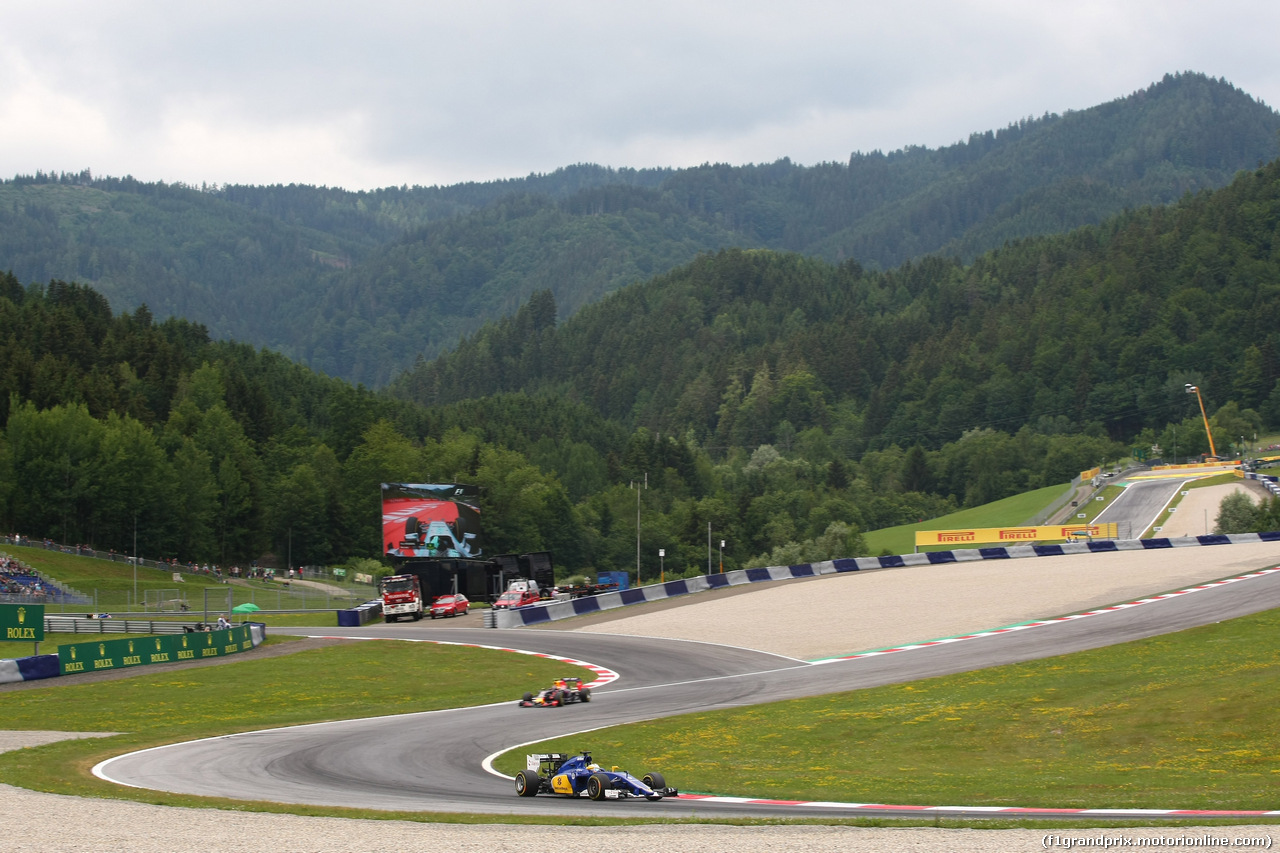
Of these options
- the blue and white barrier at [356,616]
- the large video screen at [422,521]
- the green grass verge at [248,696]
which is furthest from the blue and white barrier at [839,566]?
the green grass verge at [248,696]

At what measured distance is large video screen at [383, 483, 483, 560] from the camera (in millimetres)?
78688

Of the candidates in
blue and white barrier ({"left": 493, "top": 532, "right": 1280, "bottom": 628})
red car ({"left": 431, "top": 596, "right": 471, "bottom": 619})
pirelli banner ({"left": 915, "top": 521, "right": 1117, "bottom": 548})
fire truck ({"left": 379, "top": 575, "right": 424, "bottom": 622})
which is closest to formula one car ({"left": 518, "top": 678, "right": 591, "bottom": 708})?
blue and white barrier ({"left": 493, "top": 532, "right": 1280, "bottom": 628})

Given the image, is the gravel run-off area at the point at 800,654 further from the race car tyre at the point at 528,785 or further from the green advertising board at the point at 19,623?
the green advertising board at the point at 19,623

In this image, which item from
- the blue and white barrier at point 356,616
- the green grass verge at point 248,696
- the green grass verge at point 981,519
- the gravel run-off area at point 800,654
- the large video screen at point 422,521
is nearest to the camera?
the gravel run-off area at point 800,654

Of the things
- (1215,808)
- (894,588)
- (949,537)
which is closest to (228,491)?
(949,537)

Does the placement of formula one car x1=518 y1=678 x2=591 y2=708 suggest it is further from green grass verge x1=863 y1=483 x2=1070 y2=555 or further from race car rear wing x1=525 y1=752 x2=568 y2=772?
green grass verge x1=863 y1=483 x2=1070 y2=555

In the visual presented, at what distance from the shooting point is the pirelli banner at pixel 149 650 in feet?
142

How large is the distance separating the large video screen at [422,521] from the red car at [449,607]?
10503mm

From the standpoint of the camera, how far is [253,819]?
18.0 m

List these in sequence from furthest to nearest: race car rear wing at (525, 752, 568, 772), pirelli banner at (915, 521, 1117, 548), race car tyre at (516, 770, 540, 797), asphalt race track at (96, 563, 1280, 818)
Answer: pirelli banner at (915, 521, 1117, 548), race car rear wing at (525, 752, 568, 772), race car tyre at (516, 770, 540, 797), asphalt race track at (96, 563, 1280, 818)

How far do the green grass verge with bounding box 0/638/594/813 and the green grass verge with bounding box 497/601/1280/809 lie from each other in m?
9.45

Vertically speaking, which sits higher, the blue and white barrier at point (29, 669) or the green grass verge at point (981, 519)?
the green grass verge at point (981, 519)

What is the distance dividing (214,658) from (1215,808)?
134 ft

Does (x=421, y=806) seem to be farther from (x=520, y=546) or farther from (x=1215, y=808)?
(x=520, y=546)
